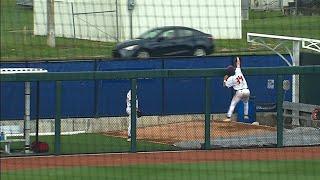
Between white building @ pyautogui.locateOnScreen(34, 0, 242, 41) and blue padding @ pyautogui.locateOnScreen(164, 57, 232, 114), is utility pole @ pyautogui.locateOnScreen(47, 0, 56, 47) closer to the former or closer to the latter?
white building @ pyautogui.locateOnScreen(34, 0, 242, 41)

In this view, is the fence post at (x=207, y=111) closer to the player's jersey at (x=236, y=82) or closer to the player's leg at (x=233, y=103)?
the player's jersey at (x=236, y=82)

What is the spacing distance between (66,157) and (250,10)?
326 centimetres

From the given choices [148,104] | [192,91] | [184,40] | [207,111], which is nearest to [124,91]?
[148,104]

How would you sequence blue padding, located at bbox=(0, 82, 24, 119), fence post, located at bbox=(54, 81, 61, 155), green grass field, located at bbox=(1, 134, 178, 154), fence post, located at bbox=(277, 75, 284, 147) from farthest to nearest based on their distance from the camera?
blue padding, located at bbox=(0, 82, 24, 119) → fence post, located at bbox=(277, 75, 284, 147) → green grass field, located at bbox=(1, 134, 178, 154) → fence post, located at bbox=(54, 81, 61, 155)

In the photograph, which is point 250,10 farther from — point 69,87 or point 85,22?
point 69,87

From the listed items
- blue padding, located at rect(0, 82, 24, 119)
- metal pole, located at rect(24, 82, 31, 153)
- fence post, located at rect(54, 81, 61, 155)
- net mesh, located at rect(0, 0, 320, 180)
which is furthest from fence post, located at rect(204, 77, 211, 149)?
blue padding, located at rect(0, 82, 24, 119)

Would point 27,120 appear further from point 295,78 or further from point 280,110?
point 295,78

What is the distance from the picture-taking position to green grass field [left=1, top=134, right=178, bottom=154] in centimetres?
1234

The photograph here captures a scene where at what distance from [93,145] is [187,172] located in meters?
2.47

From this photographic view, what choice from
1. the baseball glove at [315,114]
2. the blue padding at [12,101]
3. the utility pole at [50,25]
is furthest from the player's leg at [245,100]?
the utility pole at [50,25]

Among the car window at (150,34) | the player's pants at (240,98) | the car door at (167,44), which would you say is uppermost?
the car window at (150,34)

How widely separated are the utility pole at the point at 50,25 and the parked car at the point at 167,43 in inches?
95.7

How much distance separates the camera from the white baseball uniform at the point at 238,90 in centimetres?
1425

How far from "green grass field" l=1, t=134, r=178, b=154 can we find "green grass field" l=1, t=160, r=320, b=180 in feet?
3.31
